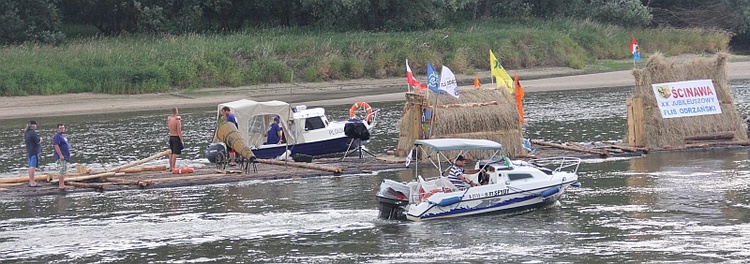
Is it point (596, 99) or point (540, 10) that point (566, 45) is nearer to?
point (540, 10)

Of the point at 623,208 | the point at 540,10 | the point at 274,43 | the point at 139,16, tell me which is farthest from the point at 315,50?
the point at 623,208

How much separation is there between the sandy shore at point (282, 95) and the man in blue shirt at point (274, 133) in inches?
530

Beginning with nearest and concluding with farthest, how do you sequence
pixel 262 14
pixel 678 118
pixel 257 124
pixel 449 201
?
pixel 449 201
pixel 257 124
pixel 678 118
pixel 262 14

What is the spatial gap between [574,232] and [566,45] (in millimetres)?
49551

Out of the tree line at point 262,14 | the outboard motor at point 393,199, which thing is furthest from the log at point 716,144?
the tree line at point 262,14

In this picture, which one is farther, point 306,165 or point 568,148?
point 568,148

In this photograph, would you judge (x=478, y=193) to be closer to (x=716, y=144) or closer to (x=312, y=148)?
(x=312, y=148)

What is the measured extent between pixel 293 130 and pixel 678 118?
11.8 metres

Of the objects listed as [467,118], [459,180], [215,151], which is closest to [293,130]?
[215,151]

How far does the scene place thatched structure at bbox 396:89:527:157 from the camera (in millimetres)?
32562

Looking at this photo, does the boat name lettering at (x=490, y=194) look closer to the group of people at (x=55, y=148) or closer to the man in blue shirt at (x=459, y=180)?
the man in blue shirt at (x=459, y=180)

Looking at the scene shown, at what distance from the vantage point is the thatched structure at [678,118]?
3478cm

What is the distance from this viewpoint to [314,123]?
116 feet

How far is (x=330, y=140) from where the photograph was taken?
3544 cm
